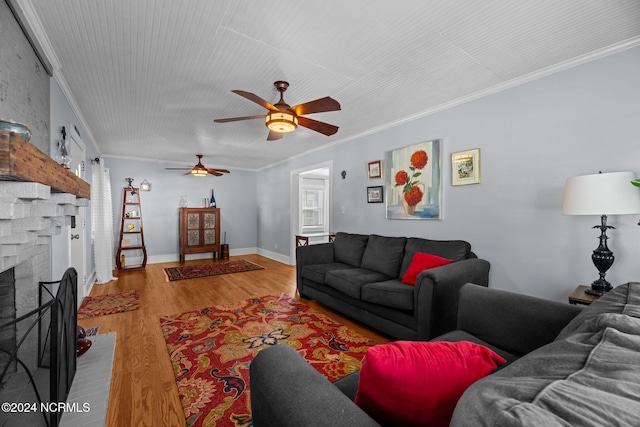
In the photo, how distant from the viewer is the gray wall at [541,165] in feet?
7.10

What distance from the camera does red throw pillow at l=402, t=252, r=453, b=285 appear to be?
2.64m

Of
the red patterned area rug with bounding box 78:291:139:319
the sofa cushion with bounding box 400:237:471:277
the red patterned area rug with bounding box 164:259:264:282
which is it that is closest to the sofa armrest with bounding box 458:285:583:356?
the sofa cushion with bounding box 400:237:471:277

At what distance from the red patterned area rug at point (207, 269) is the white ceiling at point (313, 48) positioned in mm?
2928

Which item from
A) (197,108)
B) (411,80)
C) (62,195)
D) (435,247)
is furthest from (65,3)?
(435,247)

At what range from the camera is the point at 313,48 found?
2188 millimetres

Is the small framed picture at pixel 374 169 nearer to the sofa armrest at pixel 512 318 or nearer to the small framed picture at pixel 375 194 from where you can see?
the small framed picture at pixel 375 194

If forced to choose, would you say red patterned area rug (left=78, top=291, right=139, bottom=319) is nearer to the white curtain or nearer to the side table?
the white curtain

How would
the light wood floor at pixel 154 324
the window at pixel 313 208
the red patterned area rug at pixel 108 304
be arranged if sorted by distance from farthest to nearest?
1. the window at pixel 313 208
2. the red patterned area rug at pixel 108 304
3. the light wood floor at pixel 154 324

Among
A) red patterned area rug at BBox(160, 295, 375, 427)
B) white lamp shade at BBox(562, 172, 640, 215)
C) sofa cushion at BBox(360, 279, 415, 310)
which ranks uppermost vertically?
Result: white lamp shade at BBox(562, 172, 640, 215)

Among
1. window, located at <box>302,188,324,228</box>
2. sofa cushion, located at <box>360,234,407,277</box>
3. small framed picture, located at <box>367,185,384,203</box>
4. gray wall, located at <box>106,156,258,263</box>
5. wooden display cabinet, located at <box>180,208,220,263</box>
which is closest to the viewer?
sofa cushion, located at <box>360,234,407,277</box>

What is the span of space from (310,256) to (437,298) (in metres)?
1.95

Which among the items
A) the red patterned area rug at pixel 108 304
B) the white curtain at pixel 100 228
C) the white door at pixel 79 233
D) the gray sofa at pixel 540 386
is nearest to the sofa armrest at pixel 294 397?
the gray sofa at pixel 540 386

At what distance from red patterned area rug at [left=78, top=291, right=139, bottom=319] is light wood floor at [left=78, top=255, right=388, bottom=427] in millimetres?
133

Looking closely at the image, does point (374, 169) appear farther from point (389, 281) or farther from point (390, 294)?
point (390, 294)
